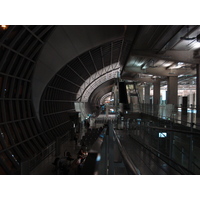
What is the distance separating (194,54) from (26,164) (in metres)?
16.4

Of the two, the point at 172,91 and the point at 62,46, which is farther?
the point at 172,91

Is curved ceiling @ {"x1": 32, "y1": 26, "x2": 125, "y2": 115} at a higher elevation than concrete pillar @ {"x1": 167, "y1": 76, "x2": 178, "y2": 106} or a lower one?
higher

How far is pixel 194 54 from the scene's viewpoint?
16.9m

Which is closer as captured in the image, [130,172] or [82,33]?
[130,172]

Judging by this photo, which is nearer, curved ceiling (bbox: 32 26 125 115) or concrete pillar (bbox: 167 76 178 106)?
curved ceiling (bbox: 32 26 125 115)

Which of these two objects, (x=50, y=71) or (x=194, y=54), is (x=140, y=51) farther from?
(x=50, y=71)

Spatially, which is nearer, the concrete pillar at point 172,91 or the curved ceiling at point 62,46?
the curved ceiling at point 62,46

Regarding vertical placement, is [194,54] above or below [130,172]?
above

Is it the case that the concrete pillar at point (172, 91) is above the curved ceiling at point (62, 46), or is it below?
below

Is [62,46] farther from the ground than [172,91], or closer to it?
farther from the ground

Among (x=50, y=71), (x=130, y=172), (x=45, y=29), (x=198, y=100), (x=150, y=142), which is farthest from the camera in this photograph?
(x=198, y=100)
